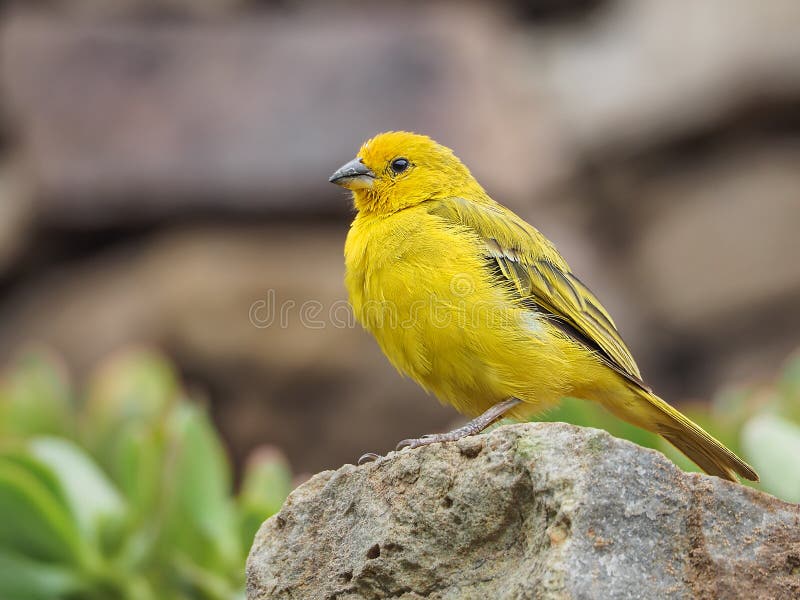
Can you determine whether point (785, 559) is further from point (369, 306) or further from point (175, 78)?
point (175, 78)

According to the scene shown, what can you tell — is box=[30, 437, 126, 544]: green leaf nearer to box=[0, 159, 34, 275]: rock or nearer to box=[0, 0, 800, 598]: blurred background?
box=[0, 0, 800, 598]: blurred background

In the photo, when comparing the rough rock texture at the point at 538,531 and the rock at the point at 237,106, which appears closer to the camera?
the rough rock texture at the point at 538,531

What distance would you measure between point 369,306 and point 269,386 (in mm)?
5198

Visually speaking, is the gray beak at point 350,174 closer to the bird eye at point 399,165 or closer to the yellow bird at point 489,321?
the bird eye at point 399,165

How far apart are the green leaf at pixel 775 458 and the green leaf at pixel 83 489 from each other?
2.52 m

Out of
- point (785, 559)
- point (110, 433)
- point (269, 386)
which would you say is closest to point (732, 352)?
point (269, 386)

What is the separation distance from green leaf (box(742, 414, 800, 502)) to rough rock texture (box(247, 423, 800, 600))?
1.15 metres

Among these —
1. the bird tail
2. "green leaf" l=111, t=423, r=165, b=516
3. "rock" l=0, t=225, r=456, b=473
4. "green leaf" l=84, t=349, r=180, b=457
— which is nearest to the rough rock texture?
the bird tail

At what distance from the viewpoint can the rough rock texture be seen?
→ 2.44m

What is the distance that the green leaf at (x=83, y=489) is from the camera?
4.43m

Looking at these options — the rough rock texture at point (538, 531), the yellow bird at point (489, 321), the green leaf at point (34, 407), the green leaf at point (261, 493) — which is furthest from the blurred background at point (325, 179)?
the rough rock texture at point (538, 531)

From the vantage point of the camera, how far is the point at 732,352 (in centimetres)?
984

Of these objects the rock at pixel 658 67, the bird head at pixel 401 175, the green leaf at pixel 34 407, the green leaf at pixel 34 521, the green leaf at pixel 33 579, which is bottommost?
the green leaf at pixel 33 579

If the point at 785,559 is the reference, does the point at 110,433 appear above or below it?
above
